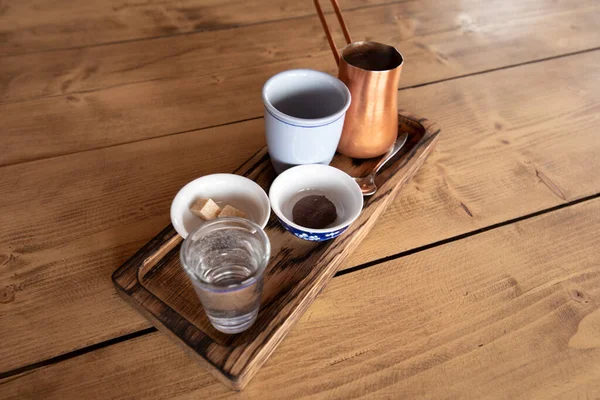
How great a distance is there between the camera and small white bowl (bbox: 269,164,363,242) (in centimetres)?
49

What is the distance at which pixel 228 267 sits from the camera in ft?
1.48

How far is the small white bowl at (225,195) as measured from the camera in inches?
18.9

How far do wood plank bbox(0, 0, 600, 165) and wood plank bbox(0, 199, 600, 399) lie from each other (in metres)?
0.31

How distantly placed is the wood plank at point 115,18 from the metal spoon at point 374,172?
0.39 metres

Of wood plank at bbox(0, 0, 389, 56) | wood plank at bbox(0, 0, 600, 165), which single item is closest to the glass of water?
wood plank at bbox(0, 0, 600, 165)

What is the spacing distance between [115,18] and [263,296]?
62 cm

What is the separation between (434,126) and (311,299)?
12.1 inches

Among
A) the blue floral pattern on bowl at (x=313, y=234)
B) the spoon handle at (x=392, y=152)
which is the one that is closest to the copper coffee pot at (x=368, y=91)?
the spoon handle at (x=392, y=152)

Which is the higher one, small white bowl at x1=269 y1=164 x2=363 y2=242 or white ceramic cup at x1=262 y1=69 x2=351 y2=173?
white ceramic cup at x1=262 y1=69 x2=351 y2=173

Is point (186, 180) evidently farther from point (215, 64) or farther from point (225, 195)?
point (215, 64)

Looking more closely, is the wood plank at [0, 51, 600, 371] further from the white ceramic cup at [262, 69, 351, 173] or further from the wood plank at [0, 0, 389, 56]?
the wood plank at [0, 0, 389, 56]

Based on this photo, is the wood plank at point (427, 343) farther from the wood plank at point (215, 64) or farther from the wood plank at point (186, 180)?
the wood plank at point (215, 64)

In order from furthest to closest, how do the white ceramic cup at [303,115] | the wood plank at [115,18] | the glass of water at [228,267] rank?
the wood plank at [115,18], the white ceramic cup at [303,115], the glass of water at [228,267]

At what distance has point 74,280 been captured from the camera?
0.49 m
